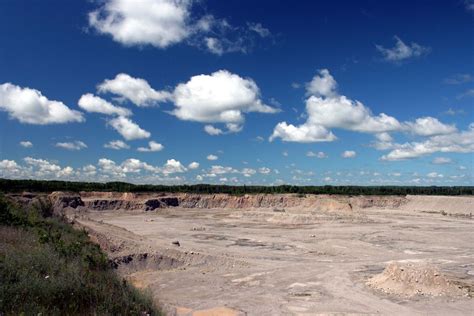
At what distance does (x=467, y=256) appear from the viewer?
118 feet

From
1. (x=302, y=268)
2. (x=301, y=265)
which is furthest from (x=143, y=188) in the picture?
(x=302, y=268)

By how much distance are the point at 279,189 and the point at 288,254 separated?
9299 cm

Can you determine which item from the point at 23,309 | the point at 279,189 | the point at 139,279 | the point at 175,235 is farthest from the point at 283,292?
the point at 279,189

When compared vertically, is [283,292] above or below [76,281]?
below

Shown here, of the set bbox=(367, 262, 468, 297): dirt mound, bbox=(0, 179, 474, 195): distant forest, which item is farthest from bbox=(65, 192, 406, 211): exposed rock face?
bbox=(367, 262, 468, 297): dirt mound

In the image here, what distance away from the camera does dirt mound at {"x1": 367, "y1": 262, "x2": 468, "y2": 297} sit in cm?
2192

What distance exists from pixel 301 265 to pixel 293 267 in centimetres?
107

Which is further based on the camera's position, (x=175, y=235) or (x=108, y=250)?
(x=175, y=235)

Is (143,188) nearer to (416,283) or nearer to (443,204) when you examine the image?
(443,204)

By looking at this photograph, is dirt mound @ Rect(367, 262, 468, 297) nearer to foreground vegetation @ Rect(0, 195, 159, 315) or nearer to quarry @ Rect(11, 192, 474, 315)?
quarry @ Rect(11, 192, 474, 315)

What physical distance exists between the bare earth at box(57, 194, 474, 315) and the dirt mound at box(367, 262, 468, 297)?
52mm

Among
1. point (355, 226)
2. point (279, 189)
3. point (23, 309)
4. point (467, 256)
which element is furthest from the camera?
point (279, 189)

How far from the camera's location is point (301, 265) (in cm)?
3078

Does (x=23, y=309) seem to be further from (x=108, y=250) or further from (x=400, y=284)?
(x=108, y=250)
